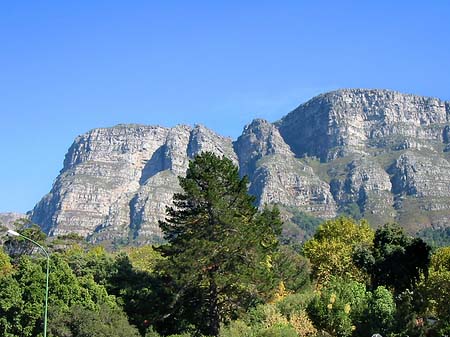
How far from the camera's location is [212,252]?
4069cm

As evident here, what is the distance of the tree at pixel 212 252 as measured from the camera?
4034cm

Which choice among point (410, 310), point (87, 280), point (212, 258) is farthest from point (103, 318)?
point (410, 310)

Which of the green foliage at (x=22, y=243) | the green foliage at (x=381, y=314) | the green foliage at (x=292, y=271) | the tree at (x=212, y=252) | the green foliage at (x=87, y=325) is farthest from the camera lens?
the green foliage at (x=22, y=243)

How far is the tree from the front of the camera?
4034 centimetres

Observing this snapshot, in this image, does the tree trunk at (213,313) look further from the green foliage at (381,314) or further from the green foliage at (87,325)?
the green foliage at (381,314)

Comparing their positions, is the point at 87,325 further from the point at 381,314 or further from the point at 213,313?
the point at 381,314

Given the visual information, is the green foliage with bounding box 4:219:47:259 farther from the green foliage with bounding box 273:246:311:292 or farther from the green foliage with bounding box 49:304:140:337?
the green foliage with bounding box 49:304:140:337

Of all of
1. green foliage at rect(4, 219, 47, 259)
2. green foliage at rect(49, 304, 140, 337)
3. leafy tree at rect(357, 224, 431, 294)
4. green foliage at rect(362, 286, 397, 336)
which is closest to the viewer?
green foliage at rect(362, 286, 397, 336)

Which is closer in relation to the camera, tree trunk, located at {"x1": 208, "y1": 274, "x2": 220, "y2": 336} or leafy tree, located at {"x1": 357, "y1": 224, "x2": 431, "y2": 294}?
tree trunk, located at {"x1": 208, "y1": 274, "x2": 220, "y2": 336}

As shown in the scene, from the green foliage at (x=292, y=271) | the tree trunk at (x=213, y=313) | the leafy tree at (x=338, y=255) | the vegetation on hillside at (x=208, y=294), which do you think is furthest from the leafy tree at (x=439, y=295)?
the green foliage at (x=292, y=271)

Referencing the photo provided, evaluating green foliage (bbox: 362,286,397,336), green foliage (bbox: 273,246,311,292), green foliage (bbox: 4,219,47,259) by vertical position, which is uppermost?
green foliage (bbox: 4,219,47,259)

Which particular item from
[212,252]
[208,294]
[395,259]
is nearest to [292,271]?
[395,259]

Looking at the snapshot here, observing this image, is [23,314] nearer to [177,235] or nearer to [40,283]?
[40,283]

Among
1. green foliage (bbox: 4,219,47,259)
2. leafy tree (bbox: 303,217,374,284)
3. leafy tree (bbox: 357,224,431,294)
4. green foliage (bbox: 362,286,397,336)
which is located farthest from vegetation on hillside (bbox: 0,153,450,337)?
green foliage (bbox: 4,219,47,259)
